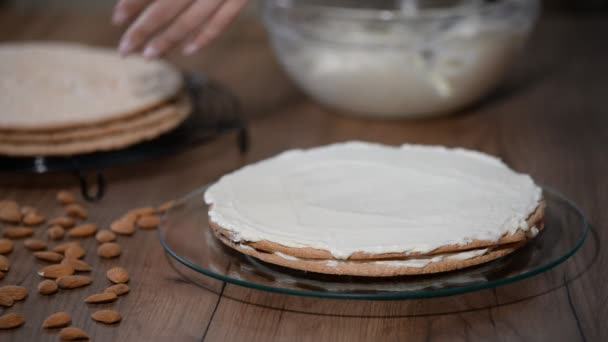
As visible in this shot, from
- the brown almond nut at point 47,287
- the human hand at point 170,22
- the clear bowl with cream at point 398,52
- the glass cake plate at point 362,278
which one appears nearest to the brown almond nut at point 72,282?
the brown almond nut at point 47,287

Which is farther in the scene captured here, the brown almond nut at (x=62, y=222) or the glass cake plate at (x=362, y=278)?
the brown almond nut at (x=62, y=222)

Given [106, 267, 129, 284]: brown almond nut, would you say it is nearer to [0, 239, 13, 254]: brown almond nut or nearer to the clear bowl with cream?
[0, 239, 13, 254]: brown almond nut

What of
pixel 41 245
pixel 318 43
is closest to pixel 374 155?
pixel 318 43

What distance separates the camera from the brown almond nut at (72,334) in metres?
0.91

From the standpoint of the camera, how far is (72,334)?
0.91 meters

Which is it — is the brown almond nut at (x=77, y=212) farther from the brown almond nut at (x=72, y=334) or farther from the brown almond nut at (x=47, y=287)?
the brown almond nut at (x=72, y=334)

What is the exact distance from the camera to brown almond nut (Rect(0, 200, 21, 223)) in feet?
4.01

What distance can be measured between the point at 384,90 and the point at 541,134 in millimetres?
338

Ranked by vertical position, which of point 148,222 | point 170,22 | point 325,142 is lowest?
point 325,142

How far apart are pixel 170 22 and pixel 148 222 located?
370mm

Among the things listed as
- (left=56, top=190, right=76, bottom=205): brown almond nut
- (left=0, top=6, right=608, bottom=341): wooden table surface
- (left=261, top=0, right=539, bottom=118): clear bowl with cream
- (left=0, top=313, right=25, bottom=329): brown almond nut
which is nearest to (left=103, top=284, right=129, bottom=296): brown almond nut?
(left=0, top=6, right=608, bottom=341): wooden table surface

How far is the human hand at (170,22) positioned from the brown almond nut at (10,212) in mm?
295

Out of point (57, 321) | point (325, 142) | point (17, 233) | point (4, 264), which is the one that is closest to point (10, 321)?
point (57, 321)

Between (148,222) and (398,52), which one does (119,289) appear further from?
(398,52)
